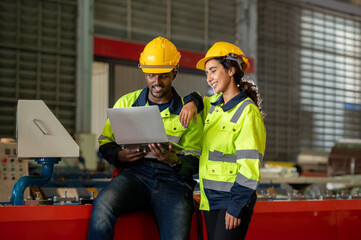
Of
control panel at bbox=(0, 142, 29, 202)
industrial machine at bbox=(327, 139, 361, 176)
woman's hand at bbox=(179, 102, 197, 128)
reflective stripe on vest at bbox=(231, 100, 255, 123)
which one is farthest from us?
industrial machine at bbox=(327, 139, 361, 176)

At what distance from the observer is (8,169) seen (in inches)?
156

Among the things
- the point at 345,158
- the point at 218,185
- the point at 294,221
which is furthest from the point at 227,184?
the point at 345,158

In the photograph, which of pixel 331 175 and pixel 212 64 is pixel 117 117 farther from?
pixel 331 175

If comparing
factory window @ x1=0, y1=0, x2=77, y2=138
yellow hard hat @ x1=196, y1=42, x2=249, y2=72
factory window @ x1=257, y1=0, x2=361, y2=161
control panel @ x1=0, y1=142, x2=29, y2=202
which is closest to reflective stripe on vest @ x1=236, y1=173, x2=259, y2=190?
yellow hard hat @ x1=196, y1=42, x2=249, y2=72

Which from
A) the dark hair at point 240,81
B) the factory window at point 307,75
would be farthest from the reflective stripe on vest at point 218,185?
the factory window at point 307,75

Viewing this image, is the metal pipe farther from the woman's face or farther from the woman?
the woman's face

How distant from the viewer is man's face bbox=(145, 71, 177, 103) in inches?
109

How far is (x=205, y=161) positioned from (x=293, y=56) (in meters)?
12.2

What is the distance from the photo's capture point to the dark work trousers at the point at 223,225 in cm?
227

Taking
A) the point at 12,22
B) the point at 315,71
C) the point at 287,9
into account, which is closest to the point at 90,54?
the point at 12,22

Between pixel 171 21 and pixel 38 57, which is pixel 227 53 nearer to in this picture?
pixel 38 57

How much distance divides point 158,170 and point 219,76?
63 cm

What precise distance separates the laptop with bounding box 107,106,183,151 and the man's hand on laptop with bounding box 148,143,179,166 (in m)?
0.03

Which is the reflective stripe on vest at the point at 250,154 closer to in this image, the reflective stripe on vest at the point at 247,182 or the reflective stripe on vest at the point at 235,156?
the reflective stripe on vest at the point at 235,156
